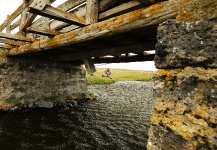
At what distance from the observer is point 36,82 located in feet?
33.0

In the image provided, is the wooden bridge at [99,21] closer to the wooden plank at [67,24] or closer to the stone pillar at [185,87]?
the wooden plank at [67,24]

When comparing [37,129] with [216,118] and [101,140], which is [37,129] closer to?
[101,140]

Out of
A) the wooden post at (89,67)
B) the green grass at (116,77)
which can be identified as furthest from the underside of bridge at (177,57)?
the green grass at (116,77)

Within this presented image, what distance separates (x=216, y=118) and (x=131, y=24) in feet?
7.13

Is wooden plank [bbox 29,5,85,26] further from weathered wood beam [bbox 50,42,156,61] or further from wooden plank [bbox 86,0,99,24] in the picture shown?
weathered wood beam [bbox 50,42,156,61]

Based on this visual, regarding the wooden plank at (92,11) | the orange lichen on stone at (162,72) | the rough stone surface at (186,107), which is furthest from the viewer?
the wooden plank at (92,11)

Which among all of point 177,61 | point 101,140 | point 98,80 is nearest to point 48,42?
point 101,140

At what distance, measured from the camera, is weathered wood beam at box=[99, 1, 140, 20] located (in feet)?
12.0

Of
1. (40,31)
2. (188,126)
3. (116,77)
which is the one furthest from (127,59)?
(116,77)

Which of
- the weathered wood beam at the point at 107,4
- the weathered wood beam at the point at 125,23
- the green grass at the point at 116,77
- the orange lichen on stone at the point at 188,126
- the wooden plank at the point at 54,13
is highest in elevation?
the weathered wood beam at the point at 107,4

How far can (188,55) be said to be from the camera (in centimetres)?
215

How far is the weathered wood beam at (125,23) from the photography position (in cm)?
270

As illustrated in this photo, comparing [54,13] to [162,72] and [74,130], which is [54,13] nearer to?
[162,72]

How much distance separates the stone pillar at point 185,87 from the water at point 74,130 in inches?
137
